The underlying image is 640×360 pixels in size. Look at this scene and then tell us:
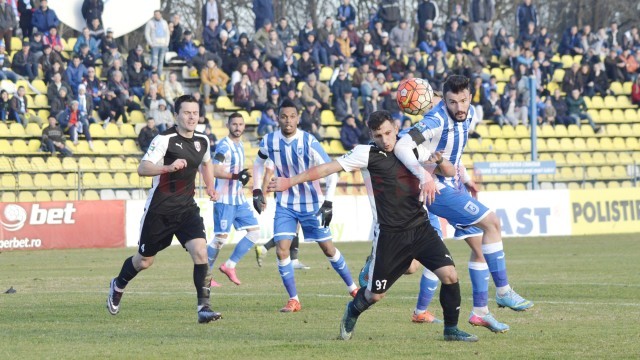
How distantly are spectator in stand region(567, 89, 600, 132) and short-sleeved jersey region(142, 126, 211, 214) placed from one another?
26758mm

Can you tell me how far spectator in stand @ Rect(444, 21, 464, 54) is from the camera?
3762 cm

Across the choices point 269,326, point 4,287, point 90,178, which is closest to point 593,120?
point 90,178

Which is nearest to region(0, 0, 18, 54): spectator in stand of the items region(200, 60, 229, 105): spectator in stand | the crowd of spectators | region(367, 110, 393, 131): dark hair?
the crowd of spectators

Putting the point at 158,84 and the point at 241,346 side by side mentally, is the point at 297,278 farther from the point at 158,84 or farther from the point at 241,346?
the point at 158,84

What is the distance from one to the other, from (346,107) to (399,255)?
76.8 ft

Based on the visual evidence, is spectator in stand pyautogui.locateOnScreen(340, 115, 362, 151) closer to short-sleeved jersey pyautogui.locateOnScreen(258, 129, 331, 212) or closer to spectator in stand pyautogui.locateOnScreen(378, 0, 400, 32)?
spectator in stand pyautogui.locateOnScreen(378, 0, 400, 32)

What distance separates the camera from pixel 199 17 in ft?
164

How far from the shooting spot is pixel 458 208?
10.9 metres

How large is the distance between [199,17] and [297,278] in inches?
1327

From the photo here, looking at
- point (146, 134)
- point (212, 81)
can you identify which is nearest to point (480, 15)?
point (212, 81)

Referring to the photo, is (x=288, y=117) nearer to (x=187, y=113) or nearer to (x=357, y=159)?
(x=187, y=113)

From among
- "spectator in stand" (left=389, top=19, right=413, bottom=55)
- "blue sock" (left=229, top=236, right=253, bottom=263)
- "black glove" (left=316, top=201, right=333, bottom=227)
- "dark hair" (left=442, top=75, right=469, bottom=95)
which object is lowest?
"blue sock" (left=229, top=236, right=253, bottom=263)

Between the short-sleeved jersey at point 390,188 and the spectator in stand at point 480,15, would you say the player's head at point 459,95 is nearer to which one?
the short-sleeved jersey at point 390,188

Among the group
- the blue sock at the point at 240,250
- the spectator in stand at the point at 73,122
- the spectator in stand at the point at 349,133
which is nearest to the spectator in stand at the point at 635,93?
the spectator in stand at the point at 349,133
